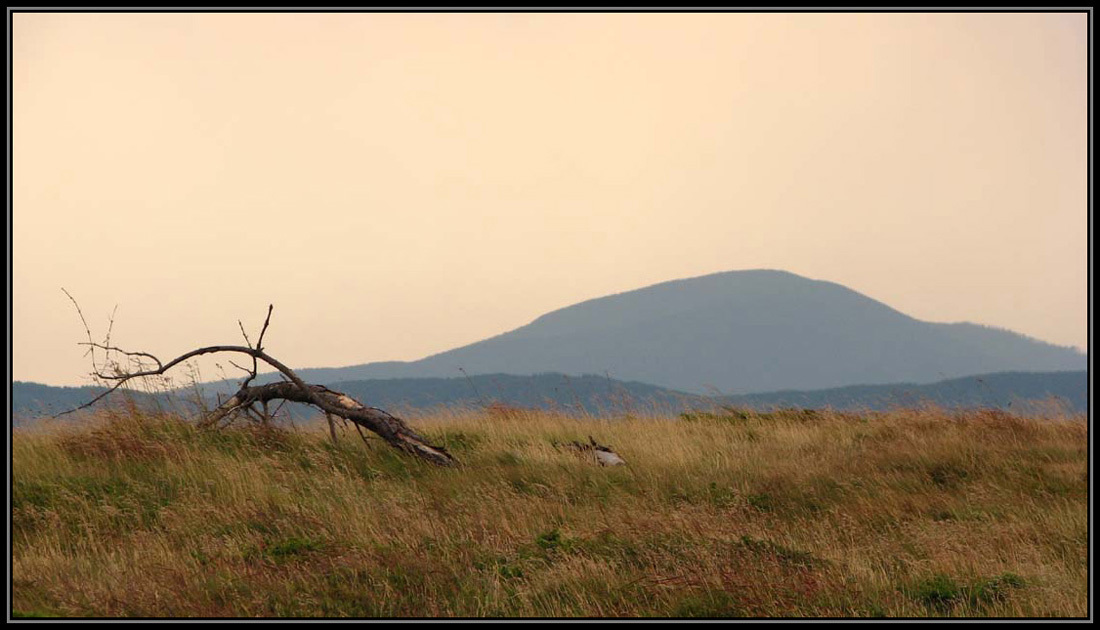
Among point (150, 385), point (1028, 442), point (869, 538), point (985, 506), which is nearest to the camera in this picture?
point (869, 538)

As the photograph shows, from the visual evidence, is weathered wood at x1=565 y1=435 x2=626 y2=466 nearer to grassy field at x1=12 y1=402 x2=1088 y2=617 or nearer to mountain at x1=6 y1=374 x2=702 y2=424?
grassy field at x1=12 y1=402 x2=1088 y2=617

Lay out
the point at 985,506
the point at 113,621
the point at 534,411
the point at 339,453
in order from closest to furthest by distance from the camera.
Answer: the point at 113,621 → the point at 985,506 → the point at 339,453 → the point at 534,411

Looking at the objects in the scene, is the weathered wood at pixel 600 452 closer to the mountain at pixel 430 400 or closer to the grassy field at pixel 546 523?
the grassy field at pixel 546 523

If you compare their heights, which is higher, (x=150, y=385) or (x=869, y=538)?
(x=150, y=385)

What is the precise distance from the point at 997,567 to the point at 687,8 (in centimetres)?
626

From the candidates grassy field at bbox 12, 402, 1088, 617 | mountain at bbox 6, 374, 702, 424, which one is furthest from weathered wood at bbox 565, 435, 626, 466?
mountain at bbox 6, 374, 702, 424

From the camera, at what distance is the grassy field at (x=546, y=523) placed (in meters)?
6.70

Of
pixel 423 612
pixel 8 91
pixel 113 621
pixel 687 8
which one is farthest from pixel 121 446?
pixel 687 8

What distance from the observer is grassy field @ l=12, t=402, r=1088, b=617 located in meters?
6.70

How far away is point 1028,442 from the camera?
13.4 m

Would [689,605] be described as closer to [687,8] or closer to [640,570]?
[640,570]

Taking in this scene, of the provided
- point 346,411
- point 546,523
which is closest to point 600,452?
point 546,523

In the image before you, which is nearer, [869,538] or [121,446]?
[869,538]

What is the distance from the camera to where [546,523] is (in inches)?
347
